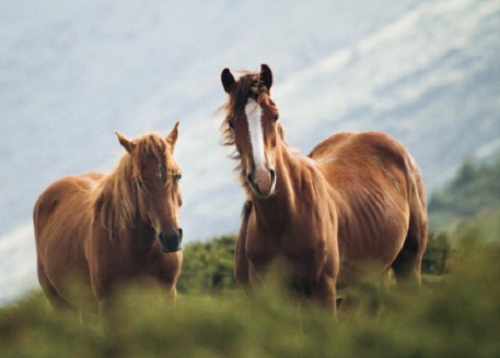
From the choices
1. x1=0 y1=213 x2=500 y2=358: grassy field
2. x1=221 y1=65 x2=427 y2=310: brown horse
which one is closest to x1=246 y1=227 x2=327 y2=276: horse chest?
x1=221 y1=65 x2=427 y2=310: brown horse

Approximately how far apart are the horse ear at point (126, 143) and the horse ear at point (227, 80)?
3.85ft

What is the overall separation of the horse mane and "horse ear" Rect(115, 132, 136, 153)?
45 mm

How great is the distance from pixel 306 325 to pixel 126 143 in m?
3.62

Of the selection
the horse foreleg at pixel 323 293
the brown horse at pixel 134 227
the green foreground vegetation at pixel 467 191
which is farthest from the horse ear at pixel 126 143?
the green foreground vegetation at pixel 467 191

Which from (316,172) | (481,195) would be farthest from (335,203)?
(481,195)

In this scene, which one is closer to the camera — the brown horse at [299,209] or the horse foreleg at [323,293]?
the brown horse at [299,209]

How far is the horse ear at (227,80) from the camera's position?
17.7ft

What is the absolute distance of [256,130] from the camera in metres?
5.05

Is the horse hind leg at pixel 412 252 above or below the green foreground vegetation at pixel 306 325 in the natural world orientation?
below

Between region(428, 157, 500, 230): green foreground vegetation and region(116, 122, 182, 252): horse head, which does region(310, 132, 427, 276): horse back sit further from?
region(428, 157, 500, 230): green foreground vegetation

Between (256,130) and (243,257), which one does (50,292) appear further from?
(256,130)

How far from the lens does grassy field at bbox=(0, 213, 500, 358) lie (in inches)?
106

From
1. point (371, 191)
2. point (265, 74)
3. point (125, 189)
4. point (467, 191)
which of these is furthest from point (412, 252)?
point (467, 191)

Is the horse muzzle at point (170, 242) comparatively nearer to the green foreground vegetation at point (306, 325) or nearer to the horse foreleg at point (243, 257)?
the horse foreleg at point (243, 257)
